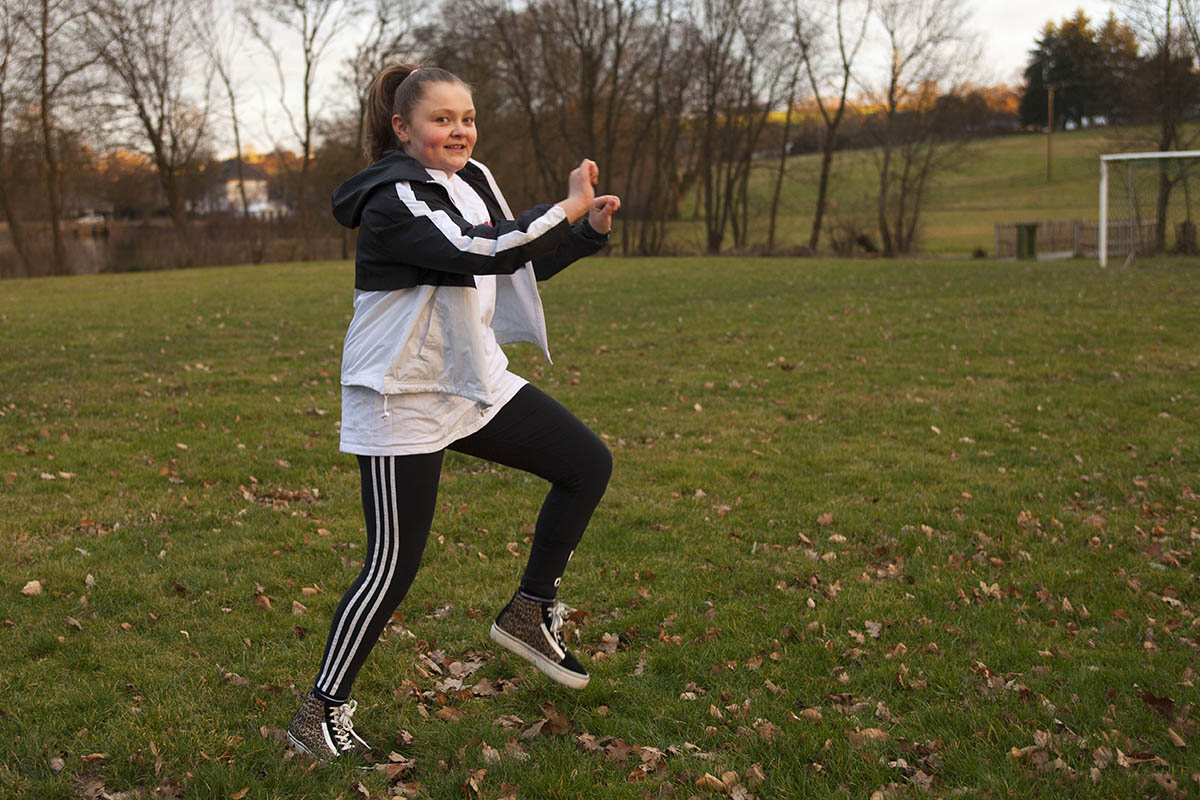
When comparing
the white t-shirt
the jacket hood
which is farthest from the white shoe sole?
the jacket hood

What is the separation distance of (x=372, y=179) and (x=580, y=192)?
2.10 ft

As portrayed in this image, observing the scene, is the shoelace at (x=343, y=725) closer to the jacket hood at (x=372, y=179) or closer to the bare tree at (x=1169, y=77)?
the jacket hood at (x=372, y=179)

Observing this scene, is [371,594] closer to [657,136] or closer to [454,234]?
[454,234]

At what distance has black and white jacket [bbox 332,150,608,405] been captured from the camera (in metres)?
2.97

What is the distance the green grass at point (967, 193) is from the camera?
4184 cm

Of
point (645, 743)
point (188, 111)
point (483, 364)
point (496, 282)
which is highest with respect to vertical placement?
point (188, 111)

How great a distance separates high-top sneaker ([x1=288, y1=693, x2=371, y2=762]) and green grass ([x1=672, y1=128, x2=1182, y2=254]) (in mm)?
36239

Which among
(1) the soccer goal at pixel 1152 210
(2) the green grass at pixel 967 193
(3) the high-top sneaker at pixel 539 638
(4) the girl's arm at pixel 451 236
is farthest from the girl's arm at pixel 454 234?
(2) the green grass at pixel 967 193

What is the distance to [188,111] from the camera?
1608 inches

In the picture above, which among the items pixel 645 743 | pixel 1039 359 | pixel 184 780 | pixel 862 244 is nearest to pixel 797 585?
pixel 645 743

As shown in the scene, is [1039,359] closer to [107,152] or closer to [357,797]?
[357,797]

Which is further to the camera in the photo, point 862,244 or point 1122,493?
point 862,244

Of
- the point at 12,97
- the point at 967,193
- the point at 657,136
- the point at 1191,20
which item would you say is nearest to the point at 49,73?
the point at 12,97

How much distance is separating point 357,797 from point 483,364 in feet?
4.89
